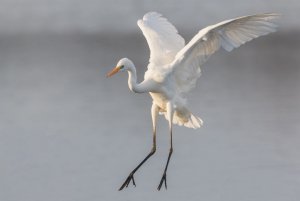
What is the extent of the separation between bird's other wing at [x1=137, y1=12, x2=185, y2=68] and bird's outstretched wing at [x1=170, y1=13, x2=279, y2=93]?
385 millimetres

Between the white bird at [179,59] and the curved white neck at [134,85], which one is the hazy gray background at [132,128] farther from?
the curved white neck at [134,85]

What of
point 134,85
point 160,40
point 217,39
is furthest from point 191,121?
point 217,39

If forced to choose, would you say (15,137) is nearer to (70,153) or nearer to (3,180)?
(70,153)

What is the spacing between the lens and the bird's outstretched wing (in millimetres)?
7867

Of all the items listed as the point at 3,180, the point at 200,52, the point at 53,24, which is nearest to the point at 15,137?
the point at 3,180

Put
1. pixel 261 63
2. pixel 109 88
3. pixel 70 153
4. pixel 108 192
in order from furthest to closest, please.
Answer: pixel 261 63
pixel 109 88
pixel 70 153
pixel 108 192

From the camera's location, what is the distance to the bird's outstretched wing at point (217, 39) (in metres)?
7.87

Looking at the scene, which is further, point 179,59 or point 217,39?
point 179,59

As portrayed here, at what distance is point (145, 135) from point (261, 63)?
6.28 m

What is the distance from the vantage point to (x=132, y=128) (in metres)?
11.1

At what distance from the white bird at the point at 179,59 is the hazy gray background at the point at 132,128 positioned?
79cm

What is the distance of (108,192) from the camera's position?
8.88 meters

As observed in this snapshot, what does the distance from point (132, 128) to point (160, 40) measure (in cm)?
218

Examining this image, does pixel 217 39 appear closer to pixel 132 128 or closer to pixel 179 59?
pixel 179 59
